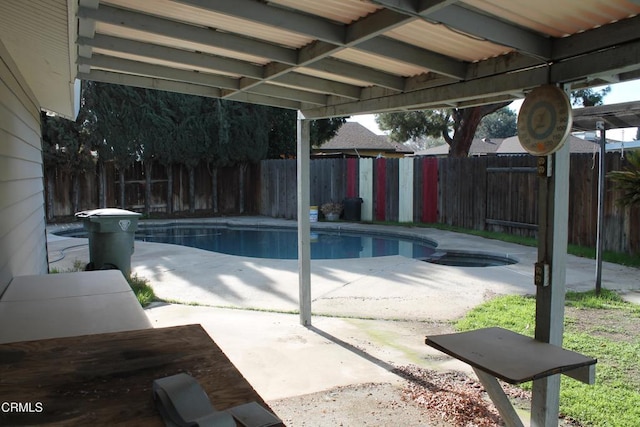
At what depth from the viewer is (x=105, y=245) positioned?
20.4 feet

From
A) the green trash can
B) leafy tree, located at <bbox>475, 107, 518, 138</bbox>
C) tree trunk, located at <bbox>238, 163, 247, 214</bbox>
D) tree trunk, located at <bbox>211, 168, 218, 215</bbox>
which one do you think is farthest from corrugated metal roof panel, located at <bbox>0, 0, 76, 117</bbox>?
leafy tree, located at <bbox>475, 107, 518, 138</bbox>

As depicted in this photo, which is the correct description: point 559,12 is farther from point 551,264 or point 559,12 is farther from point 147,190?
point 147,190

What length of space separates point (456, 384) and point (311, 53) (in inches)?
99.8

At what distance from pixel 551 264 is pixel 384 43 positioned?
1.55 metres

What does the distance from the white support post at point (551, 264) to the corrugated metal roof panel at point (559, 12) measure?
2.05 ft

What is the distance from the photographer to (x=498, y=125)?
58.7 meters

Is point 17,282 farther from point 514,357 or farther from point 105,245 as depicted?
point 514,357

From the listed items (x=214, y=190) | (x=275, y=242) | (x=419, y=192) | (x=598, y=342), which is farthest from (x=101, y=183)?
(x=598, y=342)

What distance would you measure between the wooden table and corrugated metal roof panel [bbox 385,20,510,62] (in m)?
1.88

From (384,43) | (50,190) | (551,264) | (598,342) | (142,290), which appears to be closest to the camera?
(551,264)

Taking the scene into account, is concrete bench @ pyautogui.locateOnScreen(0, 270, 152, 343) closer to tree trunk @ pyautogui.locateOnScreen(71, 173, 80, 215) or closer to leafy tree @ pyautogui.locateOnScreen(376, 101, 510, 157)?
tree trunk @ pyautogui.locateOnScreen(71, 173, 80, 215)

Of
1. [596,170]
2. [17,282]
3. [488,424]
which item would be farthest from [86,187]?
[488,424]

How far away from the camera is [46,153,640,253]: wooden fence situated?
9219 millimetres

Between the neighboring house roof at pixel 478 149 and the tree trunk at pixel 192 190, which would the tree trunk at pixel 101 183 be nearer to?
the tree trunk at pixel 192 190
